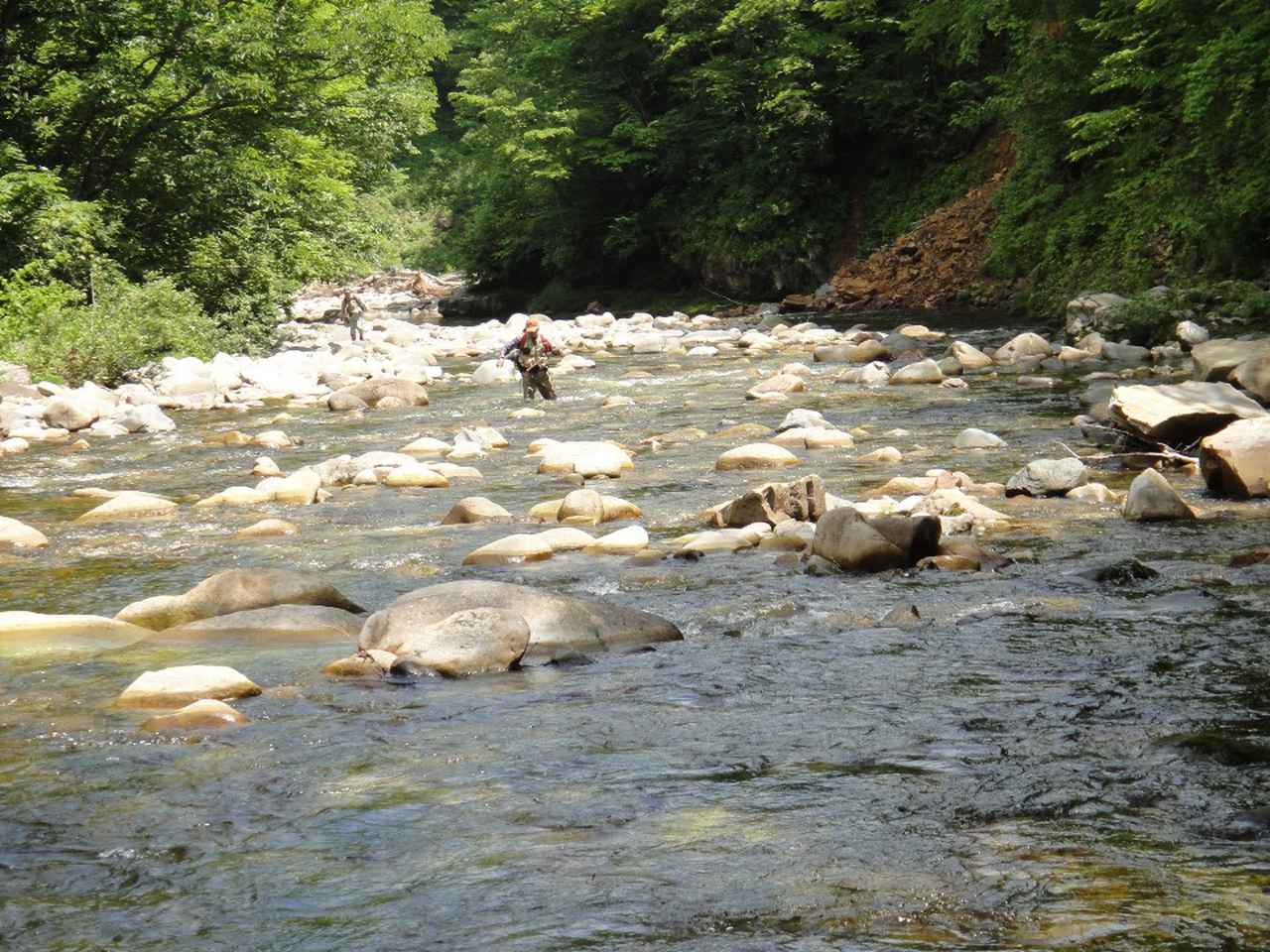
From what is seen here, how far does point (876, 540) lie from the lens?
6.77 m

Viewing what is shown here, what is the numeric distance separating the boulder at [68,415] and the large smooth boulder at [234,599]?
9.01 m

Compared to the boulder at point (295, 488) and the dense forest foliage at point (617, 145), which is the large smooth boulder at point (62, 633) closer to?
the boulder at point (295, 488)

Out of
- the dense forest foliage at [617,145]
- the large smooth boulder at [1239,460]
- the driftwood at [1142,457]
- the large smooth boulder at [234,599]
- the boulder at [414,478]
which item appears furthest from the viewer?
the dense forest foliage at [617,145]

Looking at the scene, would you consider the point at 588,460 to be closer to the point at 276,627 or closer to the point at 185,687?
the point at 276,627

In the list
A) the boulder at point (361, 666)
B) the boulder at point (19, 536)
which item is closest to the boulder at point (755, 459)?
the boulder at point (19, 536)

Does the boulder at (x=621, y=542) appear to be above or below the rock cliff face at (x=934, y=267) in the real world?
below

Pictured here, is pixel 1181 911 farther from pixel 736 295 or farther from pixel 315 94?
pixel 736 295

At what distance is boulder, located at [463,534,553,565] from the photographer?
24.5 feet

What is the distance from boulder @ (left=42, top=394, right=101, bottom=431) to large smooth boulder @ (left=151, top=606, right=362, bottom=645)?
9435mm

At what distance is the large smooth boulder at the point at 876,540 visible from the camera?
22.2ft

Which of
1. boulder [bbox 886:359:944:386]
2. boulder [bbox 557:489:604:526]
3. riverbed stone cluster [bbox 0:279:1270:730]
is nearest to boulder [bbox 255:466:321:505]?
riverbed stone cluster [bbox 0:279:1270:730]

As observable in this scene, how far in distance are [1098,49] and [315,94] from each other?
40.9 feet

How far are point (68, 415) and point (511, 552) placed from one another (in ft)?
29.7

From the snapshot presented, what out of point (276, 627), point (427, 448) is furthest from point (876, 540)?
point (427, 448)
